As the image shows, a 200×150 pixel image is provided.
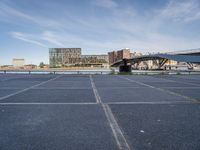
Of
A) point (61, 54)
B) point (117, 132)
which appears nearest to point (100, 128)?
point (117, 132)

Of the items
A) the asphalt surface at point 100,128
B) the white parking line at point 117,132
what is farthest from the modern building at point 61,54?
the white parking line at point 117,132

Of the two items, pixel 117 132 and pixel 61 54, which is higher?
pixel 61 54

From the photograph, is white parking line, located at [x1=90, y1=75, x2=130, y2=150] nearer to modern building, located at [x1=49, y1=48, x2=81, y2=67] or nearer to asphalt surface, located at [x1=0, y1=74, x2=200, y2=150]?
asphalt surface, located at [x1=0, y1=74, x2=200, y2=150]

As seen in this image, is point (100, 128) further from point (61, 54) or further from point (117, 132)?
point (61, 54)

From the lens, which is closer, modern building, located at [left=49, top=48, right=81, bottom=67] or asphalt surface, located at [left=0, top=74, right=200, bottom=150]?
asphalt surface, located at [left=0, top=74, right=200, bottom=150]

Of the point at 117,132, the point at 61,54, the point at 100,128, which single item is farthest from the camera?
the point at 61,54

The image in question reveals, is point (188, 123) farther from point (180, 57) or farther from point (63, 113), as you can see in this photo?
point (180, 57)

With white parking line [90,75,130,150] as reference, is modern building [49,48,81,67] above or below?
above

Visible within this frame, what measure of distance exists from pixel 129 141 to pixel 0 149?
A: 2.65m

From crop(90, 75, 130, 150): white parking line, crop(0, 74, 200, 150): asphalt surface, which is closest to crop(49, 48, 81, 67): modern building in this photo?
crop(0, 74, 200, 150): asphalt surface

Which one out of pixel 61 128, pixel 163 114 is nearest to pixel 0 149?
pixel 61 128

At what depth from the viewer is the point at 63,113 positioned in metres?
7.67

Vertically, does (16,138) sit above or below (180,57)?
below

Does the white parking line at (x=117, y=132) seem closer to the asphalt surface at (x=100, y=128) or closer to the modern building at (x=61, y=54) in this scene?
the asphalt surface at (x=100, y=128)
